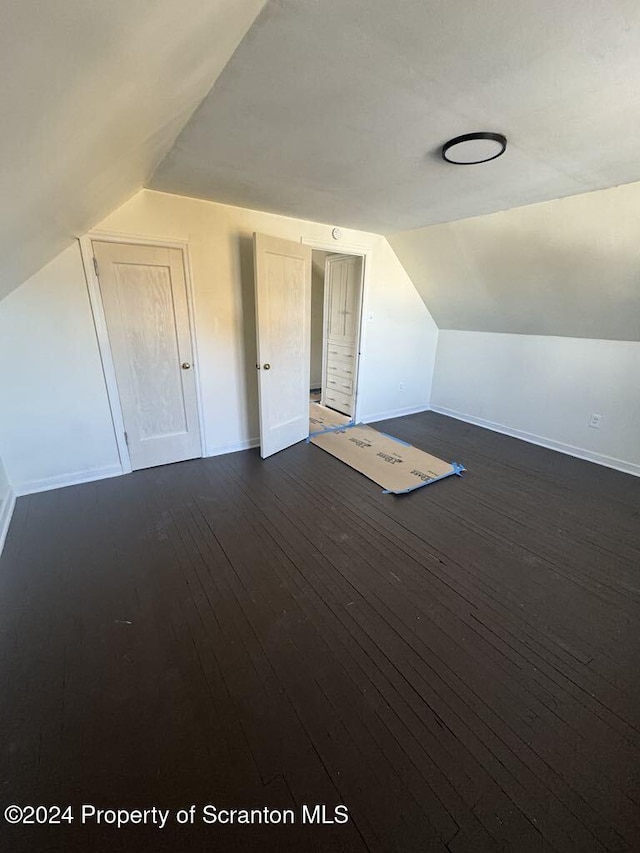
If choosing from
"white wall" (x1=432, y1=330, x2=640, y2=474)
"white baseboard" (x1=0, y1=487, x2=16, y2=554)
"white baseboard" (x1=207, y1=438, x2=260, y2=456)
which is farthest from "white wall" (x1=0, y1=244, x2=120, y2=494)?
"white wall" (x1=432, y1=330, x2=640, y2=474)

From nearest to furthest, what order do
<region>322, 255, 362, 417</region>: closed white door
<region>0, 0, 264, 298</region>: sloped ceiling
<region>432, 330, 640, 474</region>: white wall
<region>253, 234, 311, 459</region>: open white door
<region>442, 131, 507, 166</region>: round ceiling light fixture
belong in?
<region>0, 0, 264, 298</region>: sloped ceiling < <region>442, 131, 507, 166</region>: round ceiling light fixture < <region>253, 234, 311, 459</region>: open white door < <region>432, 330, 640, 474</region>: white wall < <region>322, 255, 362, 417</region>: closed white door

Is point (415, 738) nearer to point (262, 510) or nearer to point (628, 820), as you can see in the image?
point (628, 820)

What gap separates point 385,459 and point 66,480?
2.80 metres

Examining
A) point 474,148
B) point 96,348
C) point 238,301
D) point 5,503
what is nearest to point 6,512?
point 5,503

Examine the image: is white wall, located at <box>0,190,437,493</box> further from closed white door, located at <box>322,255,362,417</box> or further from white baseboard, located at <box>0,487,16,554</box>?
closed white door, located at <box>322,255,362,417</box>

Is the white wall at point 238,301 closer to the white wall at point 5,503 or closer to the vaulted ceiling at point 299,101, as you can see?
the vaulted ceiling at point 299,101

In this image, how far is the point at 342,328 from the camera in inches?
181

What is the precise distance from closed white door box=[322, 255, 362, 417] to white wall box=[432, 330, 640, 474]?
1384 millimetres

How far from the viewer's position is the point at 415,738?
1256 mm

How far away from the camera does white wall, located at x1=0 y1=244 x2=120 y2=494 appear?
2412 mm

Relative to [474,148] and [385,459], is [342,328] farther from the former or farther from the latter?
[474,148]

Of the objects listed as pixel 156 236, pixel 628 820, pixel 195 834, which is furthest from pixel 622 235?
pixel 195 834

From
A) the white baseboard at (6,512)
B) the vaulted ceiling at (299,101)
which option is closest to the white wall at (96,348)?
the white baseboard at (6,512)

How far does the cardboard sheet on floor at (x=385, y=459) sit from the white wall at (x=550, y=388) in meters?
1.31
